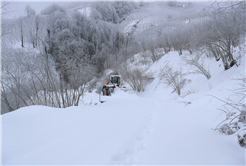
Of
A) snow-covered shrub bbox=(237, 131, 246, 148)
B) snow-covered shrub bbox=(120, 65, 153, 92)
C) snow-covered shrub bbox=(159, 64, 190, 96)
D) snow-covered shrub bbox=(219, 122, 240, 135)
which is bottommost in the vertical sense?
snow-covered shrub bbox=(120, 65, 153, 92)

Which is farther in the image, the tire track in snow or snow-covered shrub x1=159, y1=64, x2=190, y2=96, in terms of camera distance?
snow-covered shrub x1=159, y1=64, x2=190, y2=96

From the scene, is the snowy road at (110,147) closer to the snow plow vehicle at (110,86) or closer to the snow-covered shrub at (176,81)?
the snow-covered shrub at (176,81)

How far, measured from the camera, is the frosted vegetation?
14.7 feet

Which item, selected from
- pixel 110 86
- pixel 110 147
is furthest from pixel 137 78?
pixel 110 147

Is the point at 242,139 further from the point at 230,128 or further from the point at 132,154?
the point at 132,154

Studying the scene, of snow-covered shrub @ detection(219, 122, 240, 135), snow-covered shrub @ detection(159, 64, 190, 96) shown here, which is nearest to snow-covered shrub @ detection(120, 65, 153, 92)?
snow-covered shrub @ detection(159, 64, 190, 96)

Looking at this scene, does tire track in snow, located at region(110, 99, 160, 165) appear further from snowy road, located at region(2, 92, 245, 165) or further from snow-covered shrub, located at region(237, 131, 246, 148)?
snow-covered shrub, located at region(237, 131, 246, 148)

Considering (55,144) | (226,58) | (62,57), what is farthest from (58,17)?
(55,144)

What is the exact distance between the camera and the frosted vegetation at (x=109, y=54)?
177 inches

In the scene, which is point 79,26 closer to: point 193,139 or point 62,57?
point 62,57

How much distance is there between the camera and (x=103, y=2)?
51625 millimetres

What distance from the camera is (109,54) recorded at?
32.9 m

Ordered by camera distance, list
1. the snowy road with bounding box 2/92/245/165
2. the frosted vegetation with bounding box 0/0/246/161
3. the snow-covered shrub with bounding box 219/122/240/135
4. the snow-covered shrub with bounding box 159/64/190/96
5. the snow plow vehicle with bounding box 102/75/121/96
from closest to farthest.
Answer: the snowy road with bounding box 2/92/245/165 → the snow-covered shrub with bounding box 219/122/240/135 → the frosted vegetation with bounding box 0/0/246/161 → the snow-covered shrub with bounding box 159/64/190/96 → the snow plow vehicle with bounding box 102/75/121/96

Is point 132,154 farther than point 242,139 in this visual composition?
Yes
